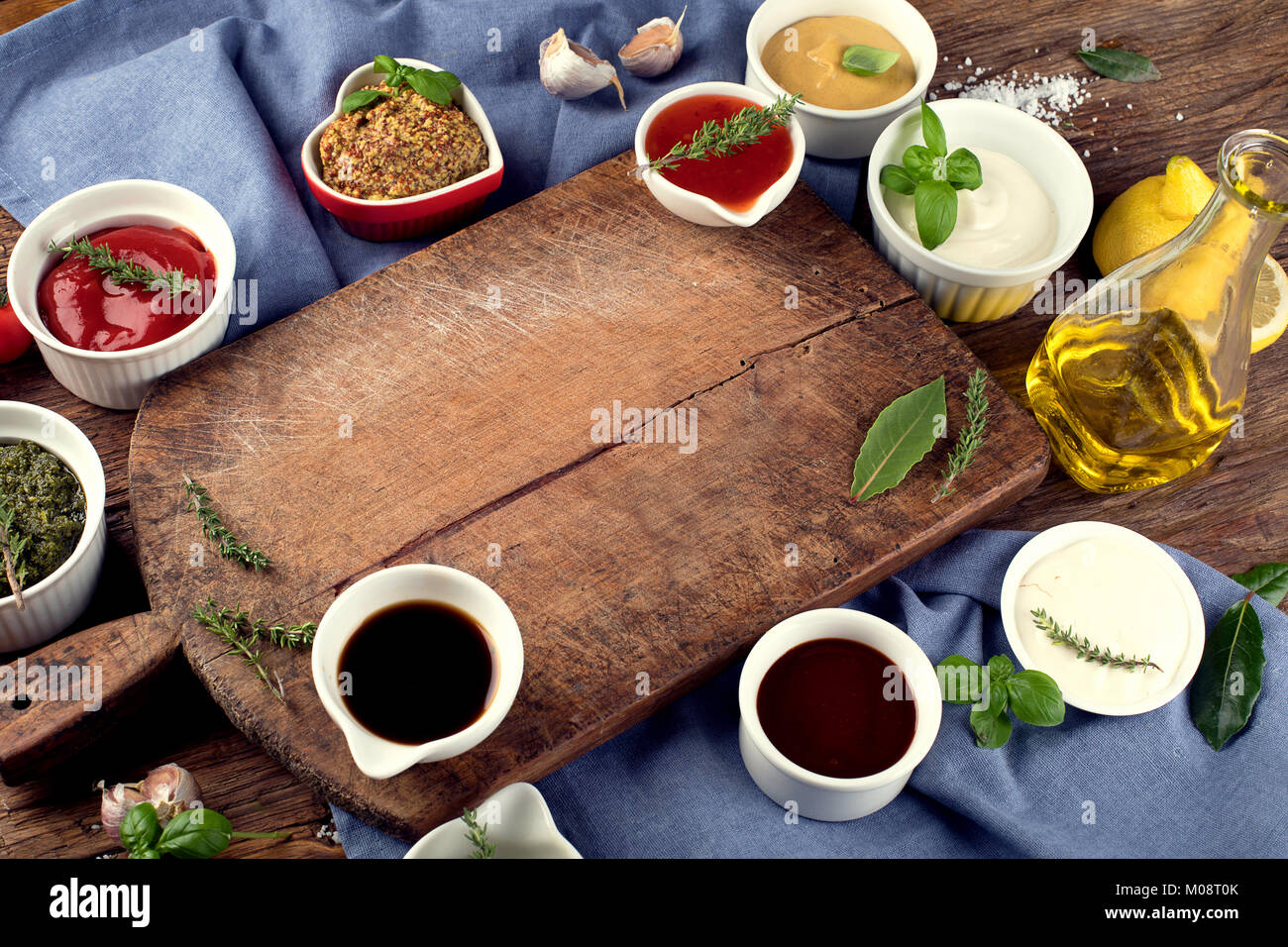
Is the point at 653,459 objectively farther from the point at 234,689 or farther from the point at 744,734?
the point at 234,689

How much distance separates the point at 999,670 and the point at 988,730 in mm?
98

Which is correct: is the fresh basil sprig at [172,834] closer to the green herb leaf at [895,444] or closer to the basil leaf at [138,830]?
the basil leaf at [138,830]

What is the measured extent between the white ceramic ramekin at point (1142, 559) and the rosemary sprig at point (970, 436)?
0.17 metres

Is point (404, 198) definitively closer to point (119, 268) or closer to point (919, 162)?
point (119, 268)

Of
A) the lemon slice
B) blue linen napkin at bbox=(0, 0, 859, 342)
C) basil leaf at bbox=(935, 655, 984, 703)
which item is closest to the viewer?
basil leaf at bbox=(935, 655, 984, 703)

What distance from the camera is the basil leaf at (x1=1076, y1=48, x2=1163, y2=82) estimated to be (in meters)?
2.50

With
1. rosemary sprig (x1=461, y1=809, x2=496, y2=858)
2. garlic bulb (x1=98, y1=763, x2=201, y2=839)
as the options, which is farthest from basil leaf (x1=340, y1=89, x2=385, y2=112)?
rosemary sprig (x1=461, y1=809, x2=496, y2=858)

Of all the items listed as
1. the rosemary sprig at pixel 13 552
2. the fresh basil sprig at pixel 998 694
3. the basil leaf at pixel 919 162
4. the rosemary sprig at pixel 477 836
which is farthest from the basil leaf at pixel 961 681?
the rosemary sprig at pixel 13 552

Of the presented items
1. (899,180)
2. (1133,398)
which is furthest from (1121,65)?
(1133,398)

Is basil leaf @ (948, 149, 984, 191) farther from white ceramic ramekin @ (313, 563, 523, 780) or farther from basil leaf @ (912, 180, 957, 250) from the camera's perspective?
white ceramic ramekin @ (313, 563, 523, 780)

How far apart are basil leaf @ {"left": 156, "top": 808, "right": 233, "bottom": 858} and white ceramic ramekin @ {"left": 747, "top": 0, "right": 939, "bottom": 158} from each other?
160 centimetres

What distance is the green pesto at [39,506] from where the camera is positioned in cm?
175

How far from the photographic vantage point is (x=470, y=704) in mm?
1692
